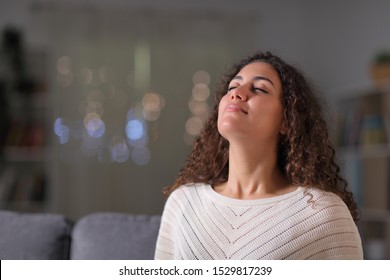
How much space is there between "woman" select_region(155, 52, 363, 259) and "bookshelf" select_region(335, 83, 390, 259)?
2.91 metres

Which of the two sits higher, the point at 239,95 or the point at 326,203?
the point at 239,95

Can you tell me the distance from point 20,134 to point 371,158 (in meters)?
2.48

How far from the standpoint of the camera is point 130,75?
508 centimetres

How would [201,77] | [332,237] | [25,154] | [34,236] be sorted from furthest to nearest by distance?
[201,77] < [25,154] < [34,236] < [332,237]

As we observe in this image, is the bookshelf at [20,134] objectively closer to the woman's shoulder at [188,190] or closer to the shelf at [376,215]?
the shelf at [376,215]

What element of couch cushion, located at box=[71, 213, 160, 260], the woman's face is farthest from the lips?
couch cushion, located at box=[71, 213, 160, 260]

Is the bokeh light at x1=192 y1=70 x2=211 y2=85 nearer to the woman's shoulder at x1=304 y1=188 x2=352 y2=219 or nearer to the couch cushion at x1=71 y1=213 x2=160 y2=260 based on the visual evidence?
the couch cushion at x1=71 y1=213 x2=160 y2=260

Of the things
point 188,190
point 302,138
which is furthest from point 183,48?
point 302,138

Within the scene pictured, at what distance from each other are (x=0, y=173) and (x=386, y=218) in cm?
266

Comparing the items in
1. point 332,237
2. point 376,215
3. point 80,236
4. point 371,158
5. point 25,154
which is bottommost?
point 376,215

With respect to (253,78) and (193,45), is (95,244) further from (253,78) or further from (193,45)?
(193,45)

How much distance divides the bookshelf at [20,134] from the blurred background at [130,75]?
0.01m

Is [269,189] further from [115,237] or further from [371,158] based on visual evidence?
[371,158]

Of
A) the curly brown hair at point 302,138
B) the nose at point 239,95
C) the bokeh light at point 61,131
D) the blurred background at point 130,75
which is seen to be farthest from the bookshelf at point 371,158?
the nose at point 239,95
